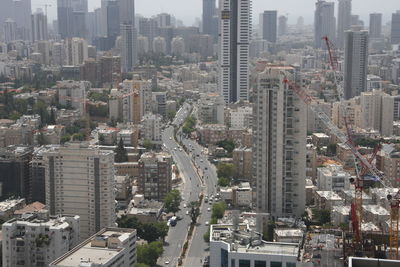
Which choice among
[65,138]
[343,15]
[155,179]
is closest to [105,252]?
[155,179]

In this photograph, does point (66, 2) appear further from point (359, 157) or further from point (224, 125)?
point (359, 157)

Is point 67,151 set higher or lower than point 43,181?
higher

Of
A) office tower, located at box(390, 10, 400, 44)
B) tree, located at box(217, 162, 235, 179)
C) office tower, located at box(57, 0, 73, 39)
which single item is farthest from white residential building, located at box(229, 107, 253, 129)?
office tower, located at box(57, 0, 73, 39)

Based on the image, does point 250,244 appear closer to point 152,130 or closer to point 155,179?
point 155,179

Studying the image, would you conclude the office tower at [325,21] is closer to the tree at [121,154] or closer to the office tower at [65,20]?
the office tower at [65,20]

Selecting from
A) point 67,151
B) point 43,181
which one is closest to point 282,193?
point 67,151

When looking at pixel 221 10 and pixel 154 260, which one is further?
pixel 221 10
